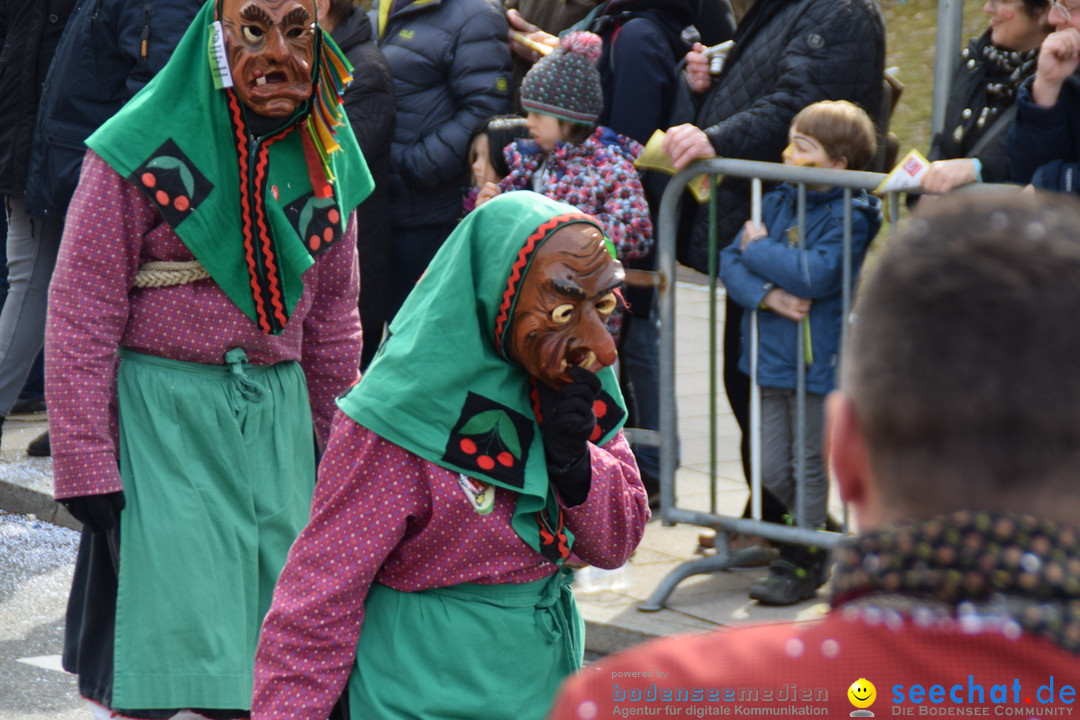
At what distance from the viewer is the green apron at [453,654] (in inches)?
97.9

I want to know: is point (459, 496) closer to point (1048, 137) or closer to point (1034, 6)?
point (1048, 137)

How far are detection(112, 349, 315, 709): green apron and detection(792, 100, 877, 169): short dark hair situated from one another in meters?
2.07

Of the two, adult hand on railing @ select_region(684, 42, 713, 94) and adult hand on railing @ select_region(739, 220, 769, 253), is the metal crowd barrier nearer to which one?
adult hand on railing @ select_region(739, 220, 769, 253)

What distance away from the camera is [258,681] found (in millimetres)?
2463

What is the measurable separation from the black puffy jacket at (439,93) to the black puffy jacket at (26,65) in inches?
57.6

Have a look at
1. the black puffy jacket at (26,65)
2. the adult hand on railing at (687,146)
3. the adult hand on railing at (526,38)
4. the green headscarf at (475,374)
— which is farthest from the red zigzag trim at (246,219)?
the black puffy jacket at (26,65)

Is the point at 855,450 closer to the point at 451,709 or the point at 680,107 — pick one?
the point at 451,709

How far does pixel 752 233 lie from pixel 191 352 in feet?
6.80

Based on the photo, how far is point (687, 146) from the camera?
4.83 meters

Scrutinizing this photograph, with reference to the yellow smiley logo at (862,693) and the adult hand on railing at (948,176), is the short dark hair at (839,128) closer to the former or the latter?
the adult hand on railing at (948,176)

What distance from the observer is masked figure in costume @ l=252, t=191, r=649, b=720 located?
2.45 m

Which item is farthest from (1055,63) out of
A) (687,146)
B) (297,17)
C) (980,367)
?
(980,367)

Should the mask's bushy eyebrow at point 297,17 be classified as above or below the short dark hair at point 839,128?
above

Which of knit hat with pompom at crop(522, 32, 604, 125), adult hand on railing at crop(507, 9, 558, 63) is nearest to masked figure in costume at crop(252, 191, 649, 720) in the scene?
knit hat with pompom at crop(522, 32, 604, 125)
